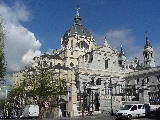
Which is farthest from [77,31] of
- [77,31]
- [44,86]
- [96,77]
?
[44,86]

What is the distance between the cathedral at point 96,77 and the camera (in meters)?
45.0

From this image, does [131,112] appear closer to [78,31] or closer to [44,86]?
[44,86]

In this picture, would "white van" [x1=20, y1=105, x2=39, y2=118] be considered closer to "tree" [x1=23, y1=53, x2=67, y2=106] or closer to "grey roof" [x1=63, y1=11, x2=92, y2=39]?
"tree" [x1=23, y1=53, x2=67, y2=106]

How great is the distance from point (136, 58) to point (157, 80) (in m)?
58.3

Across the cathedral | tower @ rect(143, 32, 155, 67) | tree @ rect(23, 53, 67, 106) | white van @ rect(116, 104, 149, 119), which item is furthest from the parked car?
tower @ rect(143, 32, 155, 67)

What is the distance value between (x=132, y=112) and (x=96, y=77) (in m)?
42.2

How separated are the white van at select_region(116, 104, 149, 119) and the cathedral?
11957mm

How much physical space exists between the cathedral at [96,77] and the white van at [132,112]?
12.0 m

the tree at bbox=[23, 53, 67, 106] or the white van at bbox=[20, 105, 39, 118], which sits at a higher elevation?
the tree at bbox=[23, 53, 67, 106]

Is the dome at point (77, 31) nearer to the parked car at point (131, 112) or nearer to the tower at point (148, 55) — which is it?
the tower at point (148, 55)

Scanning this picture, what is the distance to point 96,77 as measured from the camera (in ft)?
234

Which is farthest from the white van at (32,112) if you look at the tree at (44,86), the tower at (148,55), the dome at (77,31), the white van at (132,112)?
the tower at (148,55)

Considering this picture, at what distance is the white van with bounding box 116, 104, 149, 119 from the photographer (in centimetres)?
2853

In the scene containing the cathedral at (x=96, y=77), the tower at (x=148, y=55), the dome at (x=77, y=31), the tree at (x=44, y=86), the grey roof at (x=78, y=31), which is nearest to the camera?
the tree at (x=44, y=86)
